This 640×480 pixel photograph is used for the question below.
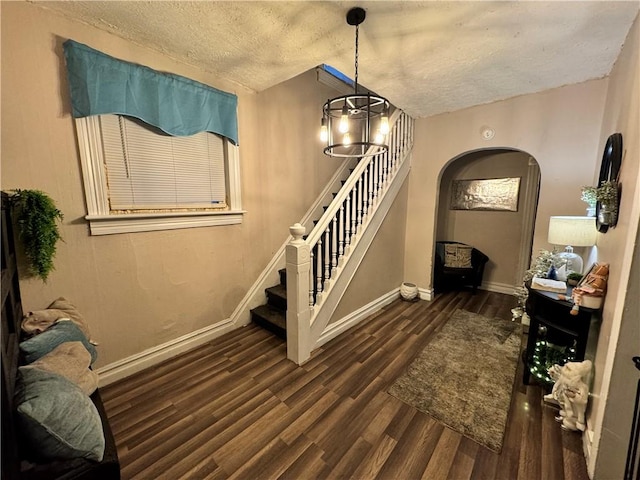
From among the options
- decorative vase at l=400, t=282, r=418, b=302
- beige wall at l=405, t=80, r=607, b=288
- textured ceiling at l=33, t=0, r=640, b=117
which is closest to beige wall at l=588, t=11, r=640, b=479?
textured ceiling at l=33, t=0, r=640, b=117

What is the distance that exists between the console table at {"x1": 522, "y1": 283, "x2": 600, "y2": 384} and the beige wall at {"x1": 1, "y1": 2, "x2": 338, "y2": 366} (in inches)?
102

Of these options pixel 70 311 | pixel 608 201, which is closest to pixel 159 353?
pixel 70 311

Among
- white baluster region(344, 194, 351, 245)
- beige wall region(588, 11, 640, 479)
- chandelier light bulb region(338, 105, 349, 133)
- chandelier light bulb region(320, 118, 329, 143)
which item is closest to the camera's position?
beige wall region(588, 11, 640, 479)

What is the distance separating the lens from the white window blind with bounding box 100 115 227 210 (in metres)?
1.94

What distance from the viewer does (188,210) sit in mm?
2373

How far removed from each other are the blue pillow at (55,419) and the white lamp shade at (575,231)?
10.4ft

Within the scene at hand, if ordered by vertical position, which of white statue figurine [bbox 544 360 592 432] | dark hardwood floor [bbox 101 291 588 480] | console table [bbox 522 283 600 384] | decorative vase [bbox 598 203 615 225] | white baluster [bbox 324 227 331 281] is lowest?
dark hardwood floor [bbox 101 291 588 480]

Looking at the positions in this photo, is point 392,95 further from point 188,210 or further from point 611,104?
point 188,210

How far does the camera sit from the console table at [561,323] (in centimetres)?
168

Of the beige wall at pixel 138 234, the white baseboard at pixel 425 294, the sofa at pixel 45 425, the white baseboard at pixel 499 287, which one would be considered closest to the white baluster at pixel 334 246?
the beige wall at pixel 138 234

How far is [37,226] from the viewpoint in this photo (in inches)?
59.9

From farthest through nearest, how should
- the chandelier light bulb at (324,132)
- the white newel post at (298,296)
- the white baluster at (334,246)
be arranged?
1. the white baluster at (334,246)
2. the white newel post at (298,296)
3. the chandelier light bulb at (324,132)

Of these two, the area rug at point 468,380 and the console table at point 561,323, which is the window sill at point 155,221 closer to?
the area rug at point 468,380

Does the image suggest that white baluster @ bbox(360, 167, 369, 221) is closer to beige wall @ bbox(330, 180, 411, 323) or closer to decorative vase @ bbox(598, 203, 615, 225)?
beige wall @ bbox(330, 180, 411, 323)
